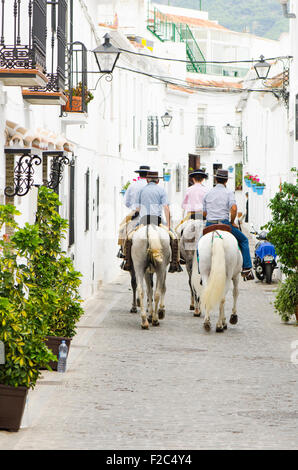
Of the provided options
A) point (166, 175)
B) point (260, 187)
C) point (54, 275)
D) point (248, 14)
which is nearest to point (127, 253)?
point (54, 275)

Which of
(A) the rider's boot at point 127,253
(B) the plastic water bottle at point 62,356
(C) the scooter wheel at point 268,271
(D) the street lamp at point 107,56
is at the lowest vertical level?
(C) the scooter wheel at point 268,271

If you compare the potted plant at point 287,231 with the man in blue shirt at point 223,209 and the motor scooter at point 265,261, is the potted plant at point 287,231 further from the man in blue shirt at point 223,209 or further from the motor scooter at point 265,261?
the motor scooter at point 265,261

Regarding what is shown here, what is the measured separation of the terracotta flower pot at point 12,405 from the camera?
302 inches

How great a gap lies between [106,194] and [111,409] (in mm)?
15367

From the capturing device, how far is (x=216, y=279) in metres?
13.7

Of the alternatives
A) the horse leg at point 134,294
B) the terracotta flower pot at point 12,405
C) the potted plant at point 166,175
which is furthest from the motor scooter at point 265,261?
the potted plant at point 166,175

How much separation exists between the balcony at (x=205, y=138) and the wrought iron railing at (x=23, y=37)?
46843mm

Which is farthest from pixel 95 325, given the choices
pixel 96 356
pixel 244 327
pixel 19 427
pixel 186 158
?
pixel 186 158

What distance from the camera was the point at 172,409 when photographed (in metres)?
8.72

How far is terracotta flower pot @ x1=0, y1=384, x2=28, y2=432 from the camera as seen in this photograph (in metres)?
7.67

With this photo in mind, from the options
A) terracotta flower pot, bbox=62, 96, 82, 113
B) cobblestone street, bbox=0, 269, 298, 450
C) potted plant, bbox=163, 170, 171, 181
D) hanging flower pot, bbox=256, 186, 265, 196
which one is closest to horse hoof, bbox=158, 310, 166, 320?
cobblestone street, bbox=0, 269, 298, 450

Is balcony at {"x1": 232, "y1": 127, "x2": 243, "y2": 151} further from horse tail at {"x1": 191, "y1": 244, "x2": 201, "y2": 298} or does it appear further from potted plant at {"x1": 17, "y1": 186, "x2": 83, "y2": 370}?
potted plant at {"x1": 17, "y1": 186, "x2": 83, "y2": 370}

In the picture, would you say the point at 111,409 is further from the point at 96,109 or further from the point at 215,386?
the point at 96,109

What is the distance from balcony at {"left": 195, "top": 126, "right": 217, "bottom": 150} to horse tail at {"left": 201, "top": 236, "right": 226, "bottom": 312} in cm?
4541
